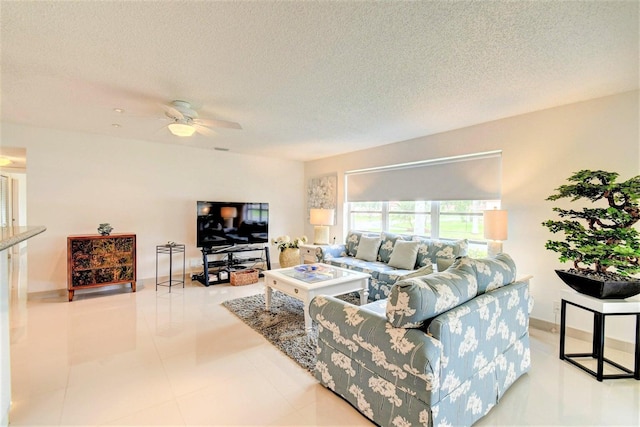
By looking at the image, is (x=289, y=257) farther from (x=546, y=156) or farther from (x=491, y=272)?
(x=546, y=156)

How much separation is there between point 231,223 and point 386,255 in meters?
2.86

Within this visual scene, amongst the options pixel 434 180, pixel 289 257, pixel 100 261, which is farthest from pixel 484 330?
pixel 100 261

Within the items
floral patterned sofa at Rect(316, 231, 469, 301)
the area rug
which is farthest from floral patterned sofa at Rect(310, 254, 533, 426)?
floral patterned sofa at Rect(316, 231, 469, 301)

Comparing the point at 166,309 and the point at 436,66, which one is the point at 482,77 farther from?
the point at 166,309

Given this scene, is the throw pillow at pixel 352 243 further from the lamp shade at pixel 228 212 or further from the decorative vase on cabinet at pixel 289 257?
the lamp shade at pixel 228 212

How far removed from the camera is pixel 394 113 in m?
3.28

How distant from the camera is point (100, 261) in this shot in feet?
13.4

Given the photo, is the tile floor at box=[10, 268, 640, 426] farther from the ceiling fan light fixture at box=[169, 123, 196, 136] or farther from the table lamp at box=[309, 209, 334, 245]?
the table lamp at box=[309, 209, 334, 245]

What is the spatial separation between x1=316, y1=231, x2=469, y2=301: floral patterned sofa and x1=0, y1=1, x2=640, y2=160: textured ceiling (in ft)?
5.51

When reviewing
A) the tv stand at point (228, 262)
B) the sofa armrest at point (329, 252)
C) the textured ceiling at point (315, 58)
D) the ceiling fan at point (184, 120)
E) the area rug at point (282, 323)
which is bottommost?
the area rug at point (282, 323)

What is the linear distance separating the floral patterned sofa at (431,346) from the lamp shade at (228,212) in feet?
11.6

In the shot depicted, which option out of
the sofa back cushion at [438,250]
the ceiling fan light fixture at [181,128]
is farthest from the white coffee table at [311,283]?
the ceiling fan light fixture at [181,128]

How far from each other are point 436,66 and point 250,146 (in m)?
3.58

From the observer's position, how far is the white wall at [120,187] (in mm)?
4020
